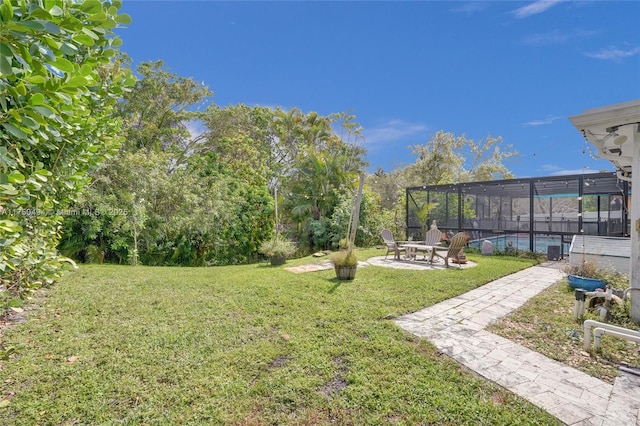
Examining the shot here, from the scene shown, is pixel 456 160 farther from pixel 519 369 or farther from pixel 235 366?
pixel 235 366

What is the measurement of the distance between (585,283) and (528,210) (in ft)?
23.7

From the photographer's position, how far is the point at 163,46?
44.8 ft

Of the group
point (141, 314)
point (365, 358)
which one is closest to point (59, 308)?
point (141, 314)

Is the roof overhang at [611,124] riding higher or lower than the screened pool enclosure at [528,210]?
higher

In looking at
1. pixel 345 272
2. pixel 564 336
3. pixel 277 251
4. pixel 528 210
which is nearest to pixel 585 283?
pixel 564 336

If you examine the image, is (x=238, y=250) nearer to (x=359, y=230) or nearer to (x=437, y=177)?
(x=359, y=230)

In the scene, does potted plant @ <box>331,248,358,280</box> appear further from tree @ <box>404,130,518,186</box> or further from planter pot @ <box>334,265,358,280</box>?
tree @ <box>404,130,518,186</box>

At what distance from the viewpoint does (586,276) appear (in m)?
6.23

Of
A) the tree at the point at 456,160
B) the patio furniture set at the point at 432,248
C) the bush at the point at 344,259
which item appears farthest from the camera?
the tree at the point at 456,160

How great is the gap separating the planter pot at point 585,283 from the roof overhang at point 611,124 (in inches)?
102

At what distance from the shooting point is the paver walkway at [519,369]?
243 cm

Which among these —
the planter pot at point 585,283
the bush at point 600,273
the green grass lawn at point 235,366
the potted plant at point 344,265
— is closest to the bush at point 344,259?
the potted plant at point 344,265

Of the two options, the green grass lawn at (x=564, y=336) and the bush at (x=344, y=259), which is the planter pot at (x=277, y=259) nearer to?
the bush at (x=344, y=259)

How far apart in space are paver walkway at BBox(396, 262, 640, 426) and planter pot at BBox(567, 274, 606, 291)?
168 centimetres
